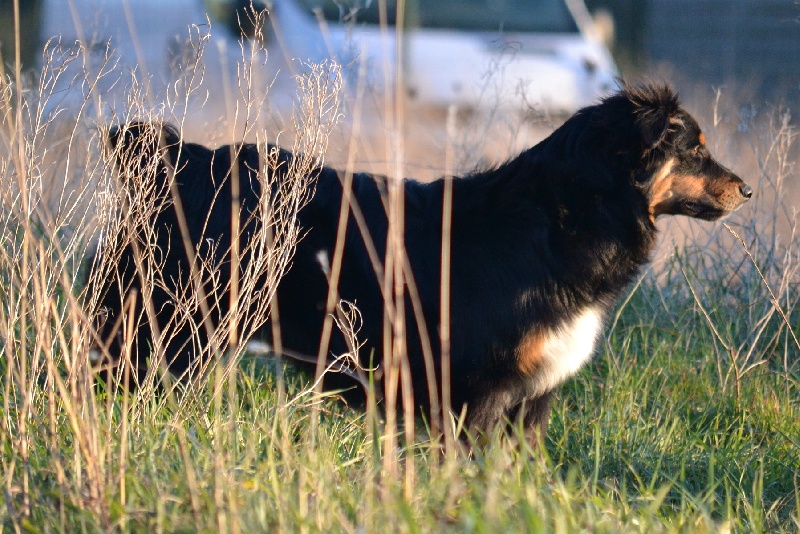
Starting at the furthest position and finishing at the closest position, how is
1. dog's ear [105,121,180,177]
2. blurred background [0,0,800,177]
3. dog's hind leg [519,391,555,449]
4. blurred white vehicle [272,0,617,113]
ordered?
blurred white vehicle [272,0,617,113]
blurred background [0,0,800,177]
dog's hind leg [519,391,555,449]
dog's ear [105,121,180,177]

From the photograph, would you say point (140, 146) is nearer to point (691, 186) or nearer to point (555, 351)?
point (555, 351)

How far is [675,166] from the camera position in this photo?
3365 mm

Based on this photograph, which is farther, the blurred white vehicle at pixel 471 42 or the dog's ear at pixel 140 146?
the blurred white vehicle at pixel 471 42

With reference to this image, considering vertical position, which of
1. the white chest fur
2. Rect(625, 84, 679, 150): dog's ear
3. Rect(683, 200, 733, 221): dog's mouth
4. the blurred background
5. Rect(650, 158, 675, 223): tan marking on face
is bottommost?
the white chest fur

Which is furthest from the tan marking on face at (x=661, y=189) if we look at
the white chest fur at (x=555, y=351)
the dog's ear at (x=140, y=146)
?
the dog's ear at (x=140, y=146)

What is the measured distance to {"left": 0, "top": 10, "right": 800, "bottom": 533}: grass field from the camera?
2008 millimetres

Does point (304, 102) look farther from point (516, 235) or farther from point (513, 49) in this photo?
point (513, 49)

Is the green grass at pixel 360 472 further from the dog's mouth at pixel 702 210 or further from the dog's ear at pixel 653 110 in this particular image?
the dog's ear at pixel 653 110

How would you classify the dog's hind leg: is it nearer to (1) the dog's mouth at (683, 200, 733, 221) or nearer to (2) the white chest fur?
(2) the white chest fur

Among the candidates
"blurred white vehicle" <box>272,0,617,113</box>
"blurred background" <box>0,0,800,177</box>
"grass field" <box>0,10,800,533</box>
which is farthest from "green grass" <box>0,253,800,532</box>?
"blurred white vehicle" <box>272,0,617,113</box>

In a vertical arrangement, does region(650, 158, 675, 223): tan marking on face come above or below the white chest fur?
above

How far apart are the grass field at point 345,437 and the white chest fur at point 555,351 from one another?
241 millimetres

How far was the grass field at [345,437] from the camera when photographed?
201cm

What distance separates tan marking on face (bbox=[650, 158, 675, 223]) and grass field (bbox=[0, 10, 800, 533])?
761 mm
